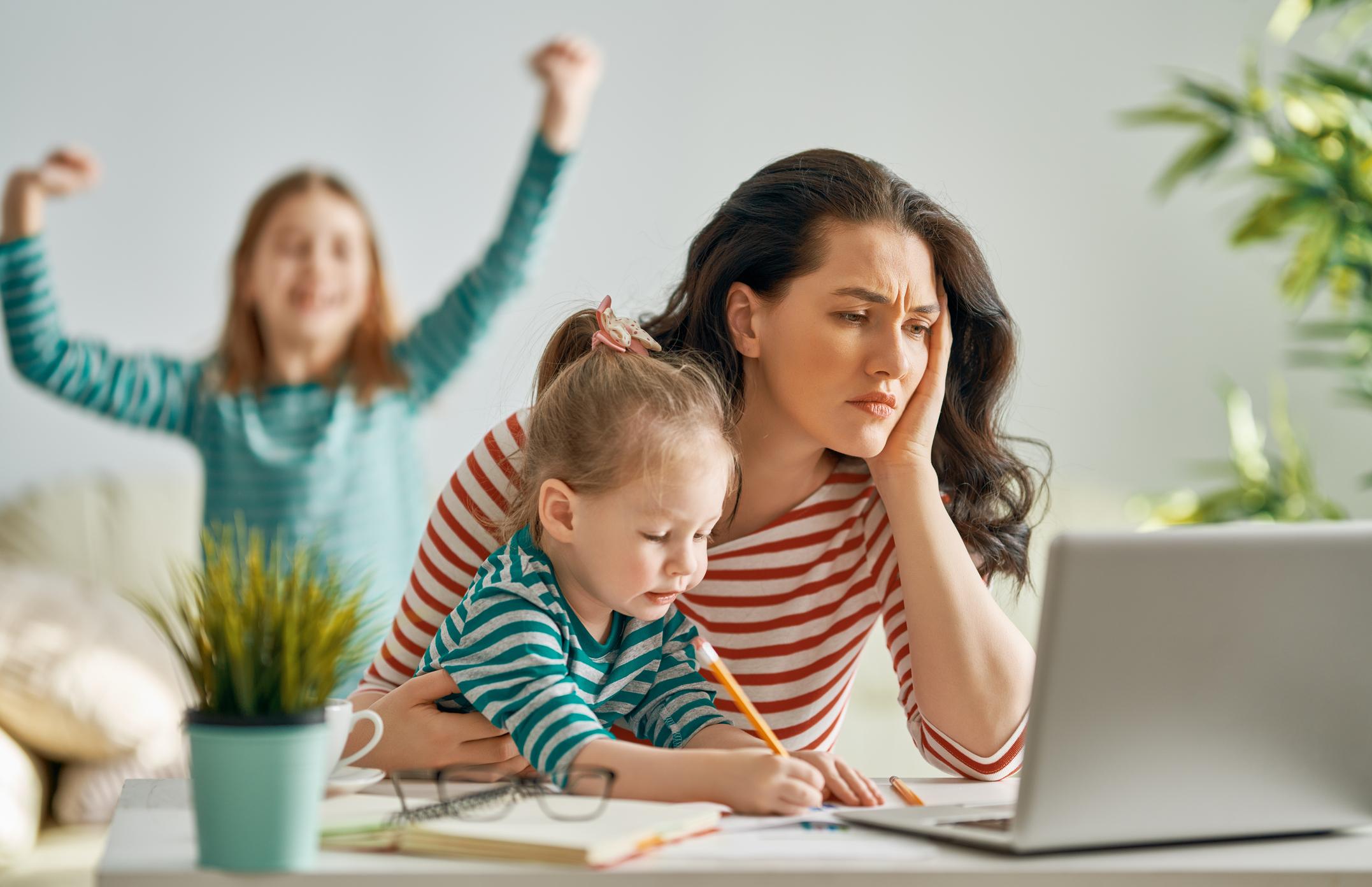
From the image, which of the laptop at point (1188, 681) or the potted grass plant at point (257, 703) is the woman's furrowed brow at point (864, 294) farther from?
the potted grass plant at point (257, 703)

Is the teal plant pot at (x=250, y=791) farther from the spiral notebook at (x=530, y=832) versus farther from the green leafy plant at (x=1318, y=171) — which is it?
the green leafy plant at (x=1318, y=171)

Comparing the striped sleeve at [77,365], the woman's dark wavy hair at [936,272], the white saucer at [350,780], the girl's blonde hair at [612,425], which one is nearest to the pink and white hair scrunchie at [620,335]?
the girl's blonde hair at [612,425]

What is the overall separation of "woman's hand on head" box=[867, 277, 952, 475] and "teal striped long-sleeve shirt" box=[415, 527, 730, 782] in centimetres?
30

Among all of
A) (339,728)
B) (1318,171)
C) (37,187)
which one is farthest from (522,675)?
(1318,171)

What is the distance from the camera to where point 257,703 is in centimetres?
72

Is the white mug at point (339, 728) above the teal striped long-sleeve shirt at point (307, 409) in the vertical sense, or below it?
below

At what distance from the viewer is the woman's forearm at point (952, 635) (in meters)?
1.18

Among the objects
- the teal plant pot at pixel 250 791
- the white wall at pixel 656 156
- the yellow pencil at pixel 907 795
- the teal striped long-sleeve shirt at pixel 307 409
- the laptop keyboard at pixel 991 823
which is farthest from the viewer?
the white wall at pixel 656 156

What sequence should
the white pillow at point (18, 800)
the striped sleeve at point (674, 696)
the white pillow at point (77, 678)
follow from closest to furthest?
the striped sleeve at point (674, 696) < the white pillow at point (18, 800) < the white pillow at point (77, 678)

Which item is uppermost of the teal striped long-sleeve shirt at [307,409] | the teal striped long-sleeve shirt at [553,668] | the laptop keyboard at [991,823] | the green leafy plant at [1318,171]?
the green leafy plant at [1318,171]

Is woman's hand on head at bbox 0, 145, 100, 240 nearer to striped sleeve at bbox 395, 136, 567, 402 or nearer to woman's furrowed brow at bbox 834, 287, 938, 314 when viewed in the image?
striped sleeve at bbox 395, 136, 567, 402

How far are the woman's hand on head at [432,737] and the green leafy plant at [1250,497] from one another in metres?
1.97

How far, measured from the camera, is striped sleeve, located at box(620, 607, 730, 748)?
Answer: 41.7 inches

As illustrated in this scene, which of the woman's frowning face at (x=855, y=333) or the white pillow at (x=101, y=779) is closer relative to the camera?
the woman's frowning face at (x=855, y=333)
